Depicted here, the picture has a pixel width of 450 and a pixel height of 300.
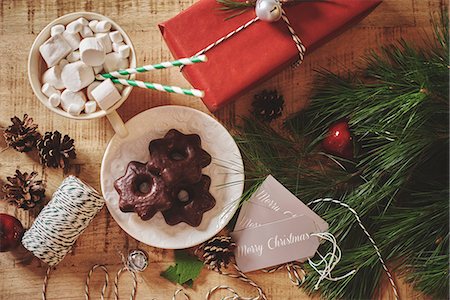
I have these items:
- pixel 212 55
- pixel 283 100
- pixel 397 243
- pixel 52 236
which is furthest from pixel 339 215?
pixel 52 236

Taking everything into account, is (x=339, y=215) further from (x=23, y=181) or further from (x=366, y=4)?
(x=23, y=181)

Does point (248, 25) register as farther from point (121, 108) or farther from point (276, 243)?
point (276, 243)

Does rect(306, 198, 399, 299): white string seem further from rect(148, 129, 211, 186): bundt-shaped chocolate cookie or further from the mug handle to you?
the mug handle

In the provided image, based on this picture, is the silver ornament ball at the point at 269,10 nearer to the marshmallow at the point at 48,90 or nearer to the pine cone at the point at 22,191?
the marshmallow at the point at 48,90

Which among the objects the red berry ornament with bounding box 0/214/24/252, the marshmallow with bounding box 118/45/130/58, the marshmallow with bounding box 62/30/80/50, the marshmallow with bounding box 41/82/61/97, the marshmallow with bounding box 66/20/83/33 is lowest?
the red berry ornament with bounding box 0/214/24/252

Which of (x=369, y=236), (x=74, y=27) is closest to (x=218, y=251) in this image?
(x=369, y=236)

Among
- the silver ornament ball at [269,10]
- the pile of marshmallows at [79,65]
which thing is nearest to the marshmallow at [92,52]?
the pile of marshmallows at [79,65]

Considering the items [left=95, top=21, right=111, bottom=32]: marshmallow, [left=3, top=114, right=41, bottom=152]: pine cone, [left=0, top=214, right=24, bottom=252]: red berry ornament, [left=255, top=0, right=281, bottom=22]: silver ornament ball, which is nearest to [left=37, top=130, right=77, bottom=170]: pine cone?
[left=3, top=114, right=41, bottom=152]: pine cone
